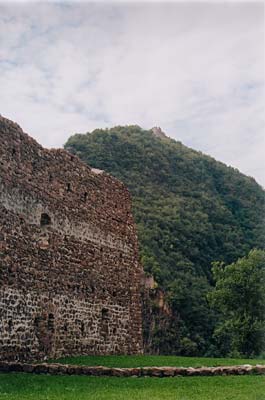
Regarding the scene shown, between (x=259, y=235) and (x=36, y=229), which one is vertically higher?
(x=259, y=235)

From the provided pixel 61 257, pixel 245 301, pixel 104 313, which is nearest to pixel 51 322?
pixel 61 257

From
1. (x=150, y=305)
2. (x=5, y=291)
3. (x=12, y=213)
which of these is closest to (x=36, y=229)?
(x=12, y=213)

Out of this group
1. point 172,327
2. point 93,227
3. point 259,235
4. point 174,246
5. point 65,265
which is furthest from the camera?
point 259,235

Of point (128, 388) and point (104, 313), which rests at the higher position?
point (104, 313)

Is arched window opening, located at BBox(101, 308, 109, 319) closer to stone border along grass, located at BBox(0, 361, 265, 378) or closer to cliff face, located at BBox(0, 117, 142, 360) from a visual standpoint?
cliff face, located at BBox(0, 117, 142, 360)

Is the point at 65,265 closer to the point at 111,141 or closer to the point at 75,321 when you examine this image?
the point at 75,321

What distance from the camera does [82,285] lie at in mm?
19016

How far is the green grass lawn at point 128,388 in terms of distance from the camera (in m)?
11.0

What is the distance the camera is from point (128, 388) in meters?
12.2

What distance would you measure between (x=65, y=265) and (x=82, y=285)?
3.83 feet

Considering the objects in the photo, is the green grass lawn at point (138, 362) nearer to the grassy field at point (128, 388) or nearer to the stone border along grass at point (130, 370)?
the stone border along grass at point (130, 370)

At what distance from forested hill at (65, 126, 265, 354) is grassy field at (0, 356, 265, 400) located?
30.1 meters

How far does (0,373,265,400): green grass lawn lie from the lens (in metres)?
11.0

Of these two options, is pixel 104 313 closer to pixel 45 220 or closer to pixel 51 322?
pixel 51 322
